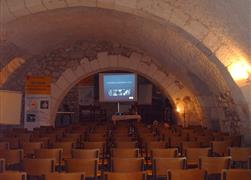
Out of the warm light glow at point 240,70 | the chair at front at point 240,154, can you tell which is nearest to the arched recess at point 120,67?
the warm light glow at point 240,70

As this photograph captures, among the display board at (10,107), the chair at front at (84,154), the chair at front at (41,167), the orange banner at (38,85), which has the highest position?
the orange banner at (38,85)

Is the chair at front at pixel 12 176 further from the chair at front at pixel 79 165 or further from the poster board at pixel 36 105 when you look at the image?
the poster board at pixel 36 105

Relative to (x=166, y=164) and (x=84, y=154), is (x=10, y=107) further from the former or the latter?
(x=166, y=164)

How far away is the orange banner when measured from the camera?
13.3 m

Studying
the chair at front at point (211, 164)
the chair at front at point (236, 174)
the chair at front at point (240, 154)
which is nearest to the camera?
the chair at front at point (236, 174)

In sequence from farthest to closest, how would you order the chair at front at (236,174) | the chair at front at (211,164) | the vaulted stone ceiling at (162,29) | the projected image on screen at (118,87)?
the projected image on screen at (118,87) < the vaulted stone ceiling at (162,29) < the chair at front at (211,164) < the chair at front at (236,174)

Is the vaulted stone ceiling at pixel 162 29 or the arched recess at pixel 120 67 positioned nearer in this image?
the vaulted stone ceiling at pixel 162 29

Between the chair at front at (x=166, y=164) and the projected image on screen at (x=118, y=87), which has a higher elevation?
the projected image on screen at (x=118, y=87)

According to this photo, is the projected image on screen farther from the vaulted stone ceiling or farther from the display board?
the display board

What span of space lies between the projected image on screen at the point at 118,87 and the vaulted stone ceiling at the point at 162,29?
2.47 meters

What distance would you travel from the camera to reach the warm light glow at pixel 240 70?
6848mm

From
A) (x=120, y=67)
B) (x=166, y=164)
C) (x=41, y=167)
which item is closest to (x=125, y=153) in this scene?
(x=166, y=164)

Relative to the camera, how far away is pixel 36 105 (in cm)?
1324

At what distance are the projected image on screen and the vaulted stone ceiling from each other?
2.47 metres
